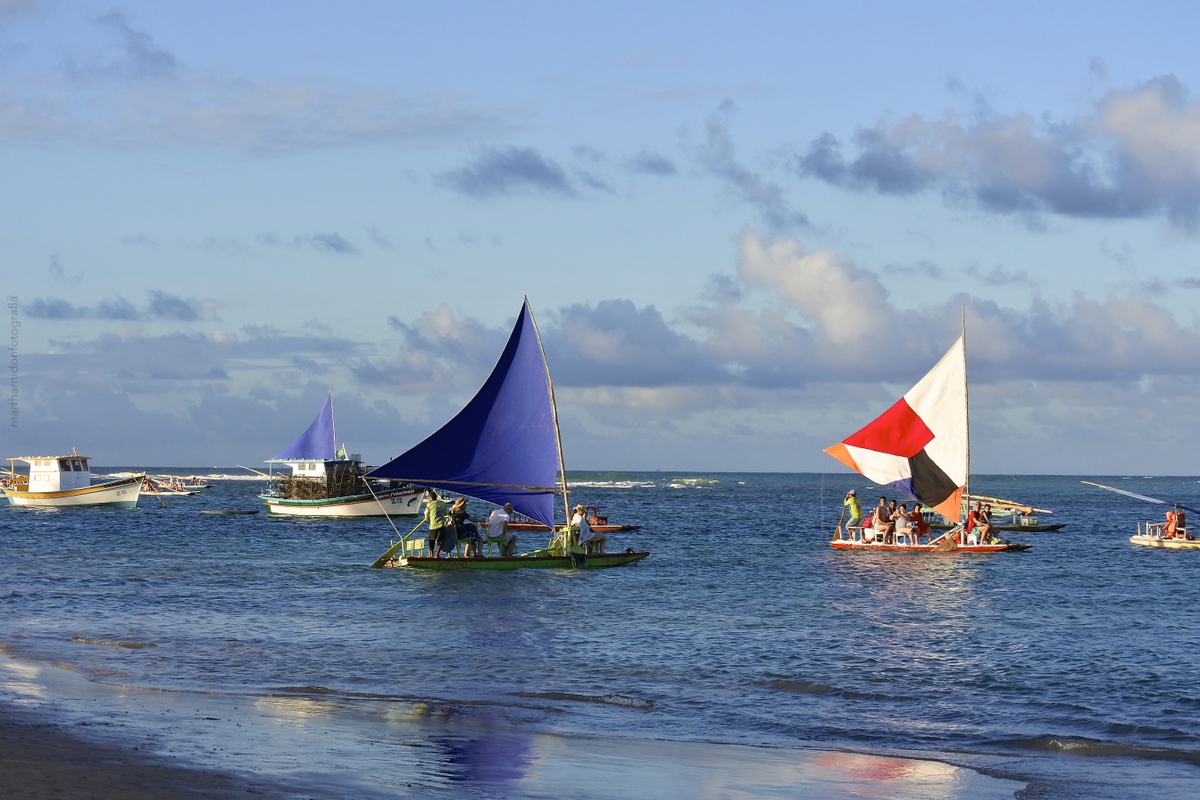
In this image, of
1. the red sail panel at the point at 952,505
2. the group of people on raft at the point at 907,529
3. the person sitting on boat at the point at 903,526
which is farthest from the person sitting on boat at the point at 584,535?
the red sail panel at the point at 952,505

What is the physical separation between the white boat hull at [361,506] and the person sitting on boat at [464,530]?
117 feet

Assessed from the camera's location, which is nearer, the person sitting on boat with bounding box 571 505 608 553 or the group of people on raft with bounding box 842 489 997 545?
the person sitting on boat with bounding box 571 505 608 553

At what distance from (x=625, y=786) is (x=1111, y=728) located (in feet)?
25.9

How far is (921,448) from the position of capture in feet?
163

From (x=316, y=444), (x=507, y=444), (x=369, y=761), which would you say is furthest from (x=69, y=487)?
(x=369, y=761)

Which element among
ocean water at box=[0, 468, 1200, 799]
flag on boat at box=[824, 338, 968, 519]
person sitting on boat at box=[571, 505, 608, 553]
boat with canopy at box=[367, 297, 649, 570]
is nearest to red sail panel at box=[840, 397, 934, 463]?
flag on boat at box=[824, 338, 968, 519]

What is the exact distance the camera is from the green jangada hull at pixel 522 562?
119 ft

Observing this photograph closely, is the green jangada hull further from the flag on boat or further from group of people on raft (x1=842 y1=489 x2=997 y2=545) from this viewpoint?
the flag on boat

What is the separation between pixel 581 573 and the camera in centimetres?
3812

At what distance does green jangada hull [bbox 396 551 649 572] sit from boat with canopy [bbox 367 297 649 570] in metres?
0.04

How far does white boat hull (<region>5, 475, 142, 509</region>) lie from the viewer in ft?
269

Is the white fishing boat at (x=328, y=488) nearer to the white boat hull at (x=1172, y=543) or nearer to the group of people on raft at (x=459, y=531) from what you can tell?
the group of people on raft at (x=459, y=531)

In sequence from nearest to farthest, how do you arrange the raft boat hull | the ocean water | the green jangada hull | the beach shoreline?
the beach shoreline → the ocean water → the green jangada hull → the raft boat hull

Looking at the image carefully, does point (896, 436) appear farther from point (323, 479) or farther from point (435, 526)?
point (323, 479)
